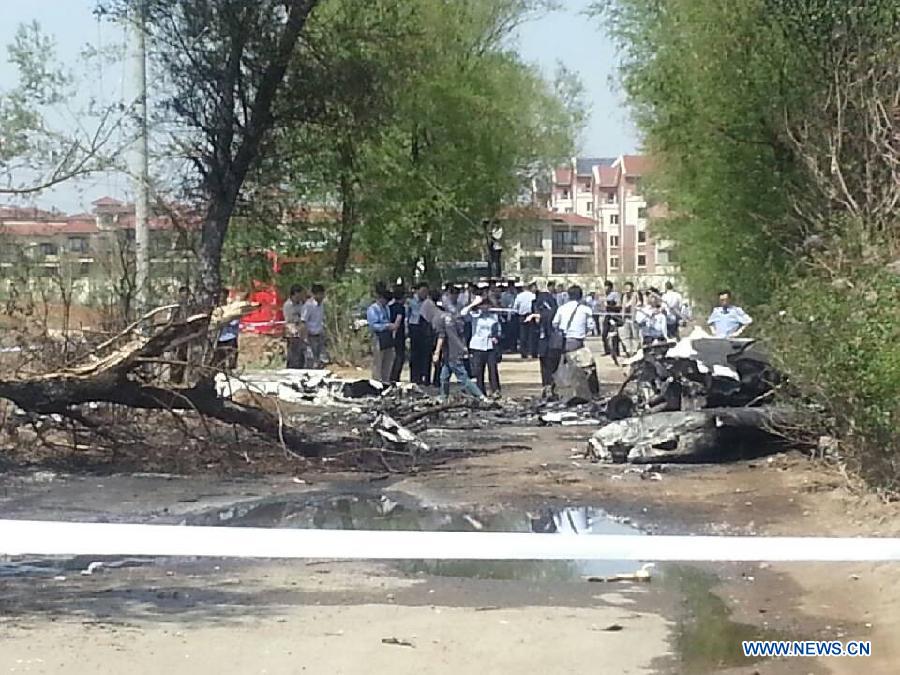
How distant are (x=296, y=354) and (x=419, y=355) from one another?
2123 mm

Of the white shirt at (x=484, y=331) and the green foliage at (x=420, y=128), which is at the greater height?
the green foliage at (x=420, y=128)

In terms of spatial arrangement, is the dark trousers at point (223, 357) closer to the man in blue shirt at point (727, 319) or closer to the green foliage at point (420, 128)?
the green foliage at point (420, 128)

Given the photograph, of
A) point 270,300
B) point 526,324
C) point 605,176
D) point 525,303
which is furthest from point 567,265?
point 270,300

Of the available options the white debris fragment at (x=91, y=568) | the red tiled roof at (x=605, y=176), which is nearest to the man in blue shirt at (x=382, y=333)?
the white debris fragment at (x=91, y=568)

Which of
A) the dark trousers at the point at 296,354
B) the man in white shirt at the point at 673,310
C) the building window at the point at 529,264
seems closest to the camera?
the dark trousers at the point at 296,354

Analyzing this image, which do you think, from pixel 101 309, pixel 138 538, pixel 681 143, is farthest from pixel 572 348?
pixel 138 538

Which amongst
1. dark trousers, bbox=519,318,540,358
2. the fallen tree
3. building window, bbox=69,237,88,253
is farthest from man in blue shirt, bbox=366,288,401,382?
the fallen tree

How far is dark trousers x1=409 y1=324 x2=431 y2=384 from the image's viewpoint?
2319 centimetres

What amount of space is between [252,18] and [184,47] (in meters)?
1.24

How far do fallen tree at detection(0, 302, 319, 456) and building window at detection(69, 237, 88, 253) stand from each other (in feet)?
12.9

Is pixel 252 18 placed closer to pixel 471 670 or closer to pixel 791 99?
pixel 791 99

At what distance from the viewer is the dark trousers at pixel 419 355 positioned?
76.1 ft

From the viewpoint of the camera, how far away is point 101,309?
15.5 meters

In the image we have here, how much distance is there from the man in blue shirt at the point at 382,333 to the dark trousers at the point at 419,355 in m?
0.69
